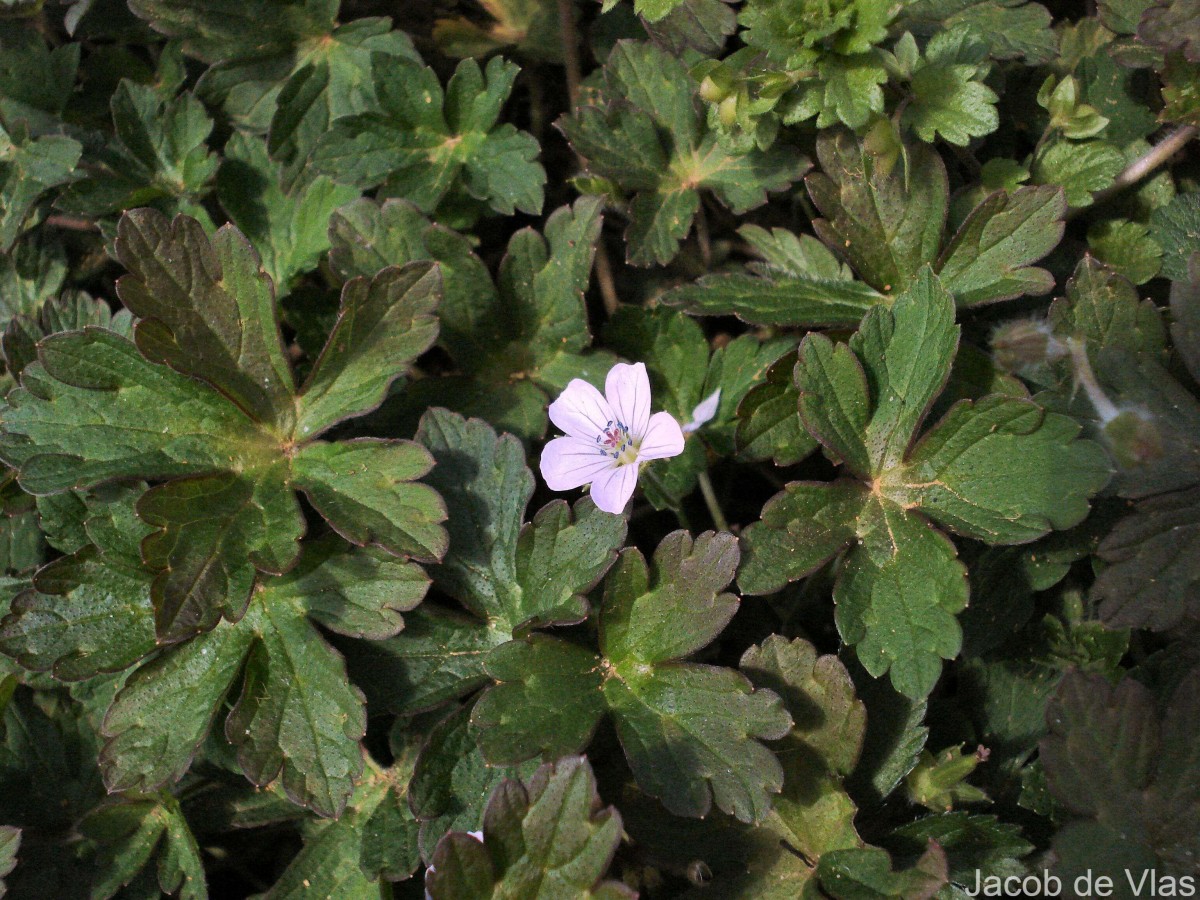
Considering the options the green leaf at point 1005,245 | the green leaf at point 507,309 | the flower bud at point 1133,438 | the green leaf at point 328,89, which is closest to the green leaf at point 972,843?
the flower bud at point 1133,438

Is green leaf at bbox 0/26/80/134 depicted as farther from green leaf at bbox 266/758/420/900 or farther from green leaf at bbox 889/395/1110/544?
green leaf at bbox 889/395/1110/544

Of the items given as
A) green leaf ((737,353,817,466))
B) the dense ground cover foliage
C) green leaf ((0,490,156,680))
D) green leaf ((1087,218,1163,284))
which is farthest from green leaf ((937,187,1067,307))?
green leaf ((0,490,156,680))

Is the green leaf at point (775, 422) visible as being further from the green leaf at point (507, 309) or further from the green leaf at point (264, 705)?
the green leaf at point (264, 705)

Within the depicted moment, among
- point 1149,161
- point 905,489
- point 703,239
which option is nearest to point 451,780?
point 905,489

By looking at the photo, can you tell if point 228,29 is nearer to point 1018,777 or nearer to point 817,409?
point 817,409

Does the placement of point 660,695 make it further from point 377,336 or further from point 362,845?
point 377,336

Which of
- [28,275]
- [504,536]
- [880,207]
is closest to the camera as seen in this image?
[504,536]
